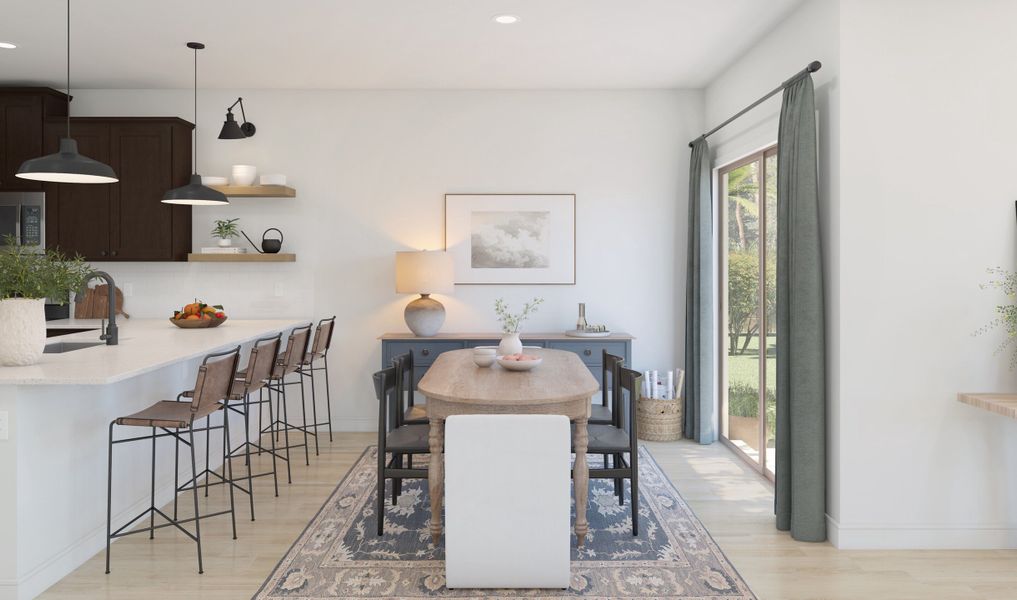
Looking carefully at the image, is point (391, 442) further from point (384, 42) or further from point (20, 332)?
point (384, 42)

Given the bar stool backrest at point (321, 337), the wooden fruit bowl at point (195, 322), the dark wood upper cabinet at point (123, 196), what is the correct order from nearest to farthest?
the wooden fruit bowl at point (195, 322), the bar stool backrest at point (321, 337), the dark wood upper cabinet at point (123, 196)

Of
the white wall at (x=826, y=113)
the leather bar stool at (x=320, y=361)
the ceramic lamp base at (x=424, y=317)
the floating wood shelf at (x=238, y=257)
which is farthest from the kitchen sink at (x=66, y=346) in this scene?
the white wall at (x=826, y=113)

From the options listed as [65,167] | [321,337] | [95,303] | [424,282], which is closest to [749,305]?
[424,282]

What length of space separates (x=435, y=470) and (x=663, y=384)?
9.56ft

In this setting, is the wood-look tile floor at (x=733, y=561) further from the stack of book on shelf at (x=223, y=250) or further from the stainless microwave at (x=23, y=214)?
the stainless microwave at (x=23, y=214)

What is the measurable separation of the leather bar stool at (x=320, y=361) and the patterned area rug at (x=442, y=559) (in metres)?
1.19

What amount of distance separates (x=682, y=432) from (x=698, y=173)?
6.78 feet

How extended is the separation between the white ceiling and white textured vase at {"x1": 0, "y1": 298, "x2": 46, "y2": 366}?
5.97ft

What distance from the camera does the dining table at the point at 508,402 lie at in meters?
3.11

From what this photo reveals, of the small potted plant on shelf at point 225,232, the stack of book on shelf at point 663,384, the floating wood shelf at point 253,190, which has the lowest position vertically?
the stack of book on shelf at point 663,384

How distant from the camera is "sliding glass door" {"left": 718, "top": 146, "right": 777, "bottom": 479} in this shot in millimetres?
4547

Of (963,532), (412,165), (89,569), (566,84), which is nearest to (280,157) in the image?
(412,165)

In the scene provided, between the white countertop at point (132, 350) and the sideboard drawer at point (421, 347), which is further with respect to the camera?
the sideboard drawer at point (421, 347)

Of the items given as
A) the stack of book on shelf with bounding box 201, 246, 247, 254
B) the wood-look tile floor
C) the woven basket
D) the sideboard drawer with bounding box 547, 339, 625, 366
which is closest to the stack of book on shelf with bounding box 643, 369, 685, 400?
the woven basket
